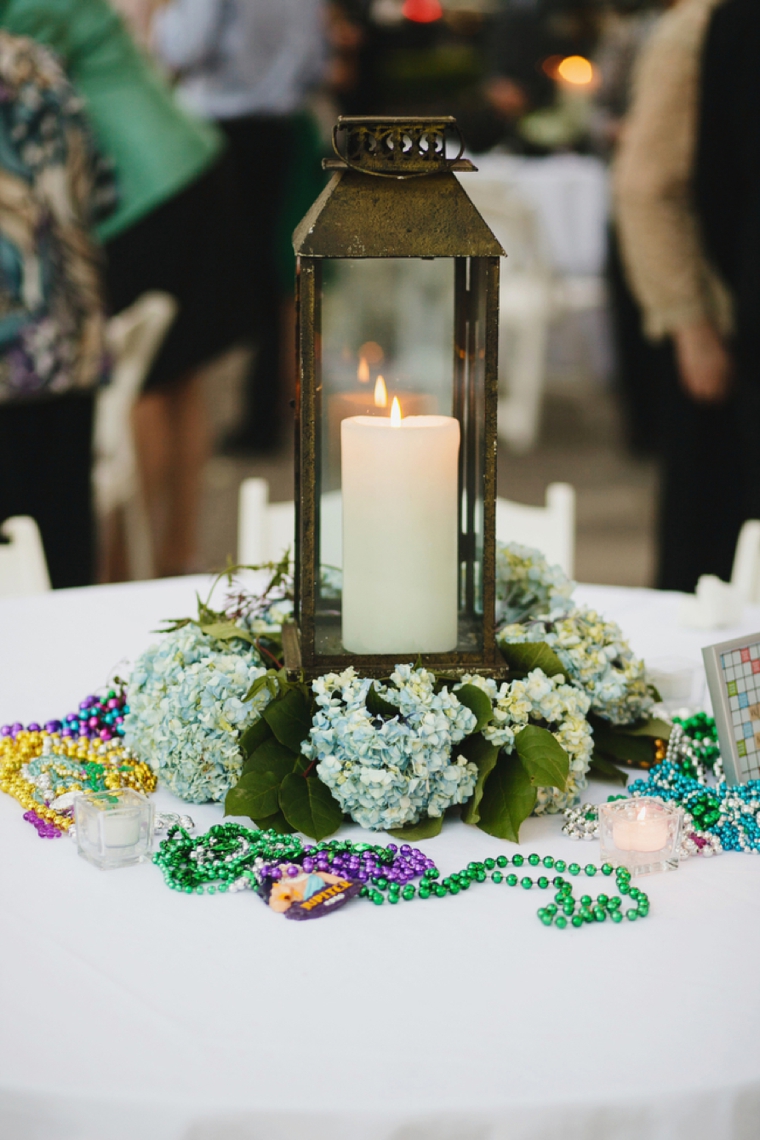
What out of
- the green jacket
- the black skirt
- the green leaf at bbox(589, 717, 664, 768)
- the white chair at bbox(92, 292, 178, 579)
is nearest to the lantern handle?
the green leaf at bbox(589, 717, 664, 768)

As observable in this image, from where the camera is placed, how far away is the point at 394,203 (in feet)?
2.94

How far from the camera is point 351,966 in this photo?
2.44 ft

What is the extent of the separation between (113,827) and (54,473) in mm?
1697

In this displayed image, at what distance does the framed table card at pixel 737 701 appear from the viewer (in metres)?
0.98

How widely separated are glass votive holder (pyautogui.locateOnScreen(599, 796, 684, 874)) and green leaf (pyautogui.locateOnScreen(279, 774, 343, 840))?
18cm

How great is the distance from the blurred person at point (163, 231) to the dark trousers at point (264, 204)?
79 centimetres

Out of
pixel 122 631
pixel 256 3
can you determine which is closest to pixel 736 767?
pixel 122 631

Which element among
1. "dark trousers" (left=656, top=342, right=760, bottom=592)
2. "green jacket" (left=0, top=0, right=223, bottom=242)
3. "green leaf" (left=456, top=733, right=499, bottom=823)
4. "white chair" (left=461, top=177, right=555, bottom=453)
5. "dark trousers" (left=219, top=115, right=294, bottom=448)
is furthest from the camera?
"white chair" (left=461, top=177, right=555, bottom=453)

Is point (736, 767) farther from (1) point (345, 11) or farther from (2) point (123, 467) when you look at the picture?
(1) point (345, 11)

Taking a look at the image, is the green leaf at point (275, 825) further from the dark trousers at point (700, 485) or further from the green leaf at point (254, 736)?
the dark trousers at point (700, 485)

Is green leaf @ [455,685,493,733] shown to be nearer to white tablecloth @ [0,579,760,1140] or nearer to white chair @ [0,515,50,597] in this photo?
white tablecloth @ [0,579,760,1140]

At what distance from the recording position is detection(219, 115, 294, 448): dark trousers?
14.7 ft

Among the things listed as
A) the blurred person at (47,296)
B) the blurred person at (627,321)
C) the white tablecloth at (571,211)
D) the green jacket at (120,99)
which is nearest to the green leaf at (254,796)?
the blurred person at (47,296)

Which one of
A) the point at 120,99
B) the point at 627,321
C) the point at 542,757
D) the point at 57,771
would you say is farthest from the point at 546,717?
the point at 627,321
